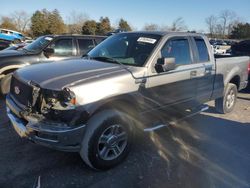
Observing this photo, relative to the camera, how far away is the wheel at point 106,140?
3.45 metres

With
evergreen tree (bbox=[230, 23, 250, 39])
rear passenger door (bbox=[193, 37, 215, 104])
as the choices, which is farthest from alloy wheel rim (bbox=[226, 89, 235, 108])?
evergreen tree (bbox=[230, 23, 250, 39])

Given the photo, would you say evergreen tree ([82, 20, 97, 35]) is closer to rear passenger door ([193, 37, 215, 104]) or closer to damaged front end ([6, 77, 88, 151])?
rear passenger door ([193, 37, 215, 104])

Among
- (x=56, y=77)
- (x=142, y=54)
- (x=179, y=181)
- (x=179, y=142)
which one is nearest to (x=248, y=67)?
(x=179, y=142)

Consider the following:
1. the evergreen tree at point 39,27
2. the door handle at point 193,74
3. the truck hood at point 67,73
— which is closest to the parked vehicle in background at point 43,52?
the truck hood at point 67,73

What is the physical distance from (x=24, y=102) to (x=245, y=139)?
4067 millimetres

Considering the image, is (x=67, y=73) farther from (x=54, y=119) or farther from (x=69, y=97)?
(x=54, y=119)

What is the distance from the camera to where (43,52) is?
7770 mm

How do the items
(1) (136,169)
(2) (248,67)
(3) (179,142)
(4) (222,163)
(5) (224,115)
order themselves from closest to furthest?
(1) (136,169) < (4) (222,163) < (3) (179,142) < (5) (224,115) < (2) (248,67)

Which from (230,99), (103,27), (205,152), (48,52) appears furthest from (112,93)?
(103,27)

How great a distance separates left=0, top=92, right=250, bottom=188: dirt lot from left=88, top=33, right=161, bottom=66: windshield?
150 centimetres

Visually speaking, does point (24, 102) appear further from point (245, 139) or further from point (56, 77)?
point (245, 139)

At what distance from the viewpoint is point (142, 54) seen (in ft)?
14.4

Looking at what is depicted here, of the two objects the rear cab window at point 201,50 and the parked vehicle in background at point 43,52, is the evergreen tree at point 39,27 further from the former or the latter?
the rear cab window at point 201,50

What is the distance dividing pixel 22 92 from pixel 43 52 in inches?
171
